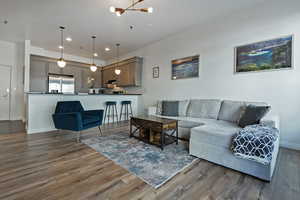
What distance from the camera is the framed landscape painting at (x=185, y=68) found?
392 cm

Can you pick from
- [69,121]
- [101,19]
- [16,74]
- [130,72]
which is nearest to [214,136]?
[69,121]

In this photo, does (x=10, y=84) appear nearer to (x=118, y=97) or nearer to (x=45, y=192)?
(x=118, y=97)

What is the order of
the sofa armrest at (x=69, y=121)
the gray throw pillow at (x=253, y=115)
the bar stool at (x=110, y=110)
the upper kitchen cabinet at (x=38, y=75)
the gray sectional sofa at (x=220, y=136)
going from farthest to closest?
the upper kitchen cabinet at (x=38, y=75) < the bar stool at (x=110, y=110) < the sofa armrest at (x=69, y=121) < the gray throw pillow at (x=253, y=115) < the gray sectional sofa at (x=220, y=136)

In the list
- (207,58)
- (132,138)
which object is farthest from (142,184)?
(207,58)

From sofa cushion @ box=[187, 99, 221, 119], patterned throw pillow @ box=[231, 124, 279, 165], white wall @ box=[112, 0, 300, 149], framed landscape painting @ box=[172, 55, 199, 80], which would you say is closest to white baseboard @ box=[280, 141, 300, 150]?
white wall @ box=[112, 0, 300, 149]

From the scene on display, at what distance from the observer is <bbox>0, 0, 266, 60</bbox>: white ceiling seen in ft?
9.46

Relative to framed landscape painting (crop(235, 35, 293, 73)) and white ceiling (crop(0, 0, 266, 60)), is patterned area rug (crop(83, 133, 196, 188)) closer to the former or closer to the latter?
framed landscape painting (crop(235, 35, 293, 73))

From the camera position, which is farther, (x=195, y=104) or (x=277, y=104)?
(x=195, y=104)

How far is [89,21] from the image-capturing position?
3.57 metres

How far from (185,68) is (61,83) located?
5.35m

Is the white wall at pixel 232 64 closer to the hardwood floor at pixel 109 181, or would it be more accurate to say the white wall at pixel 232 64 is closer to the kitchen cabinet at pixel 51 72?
the hardwood floor at pixel 109 181

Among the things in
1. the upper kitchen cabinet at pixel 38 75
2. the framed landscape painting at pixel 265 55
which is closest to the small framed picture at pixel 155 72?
the framed landscape painting at pixel 265 55

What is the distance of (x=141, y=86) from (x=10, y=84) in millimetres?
4840

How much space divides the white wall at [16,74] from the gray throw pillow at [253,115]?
6.78 metres
